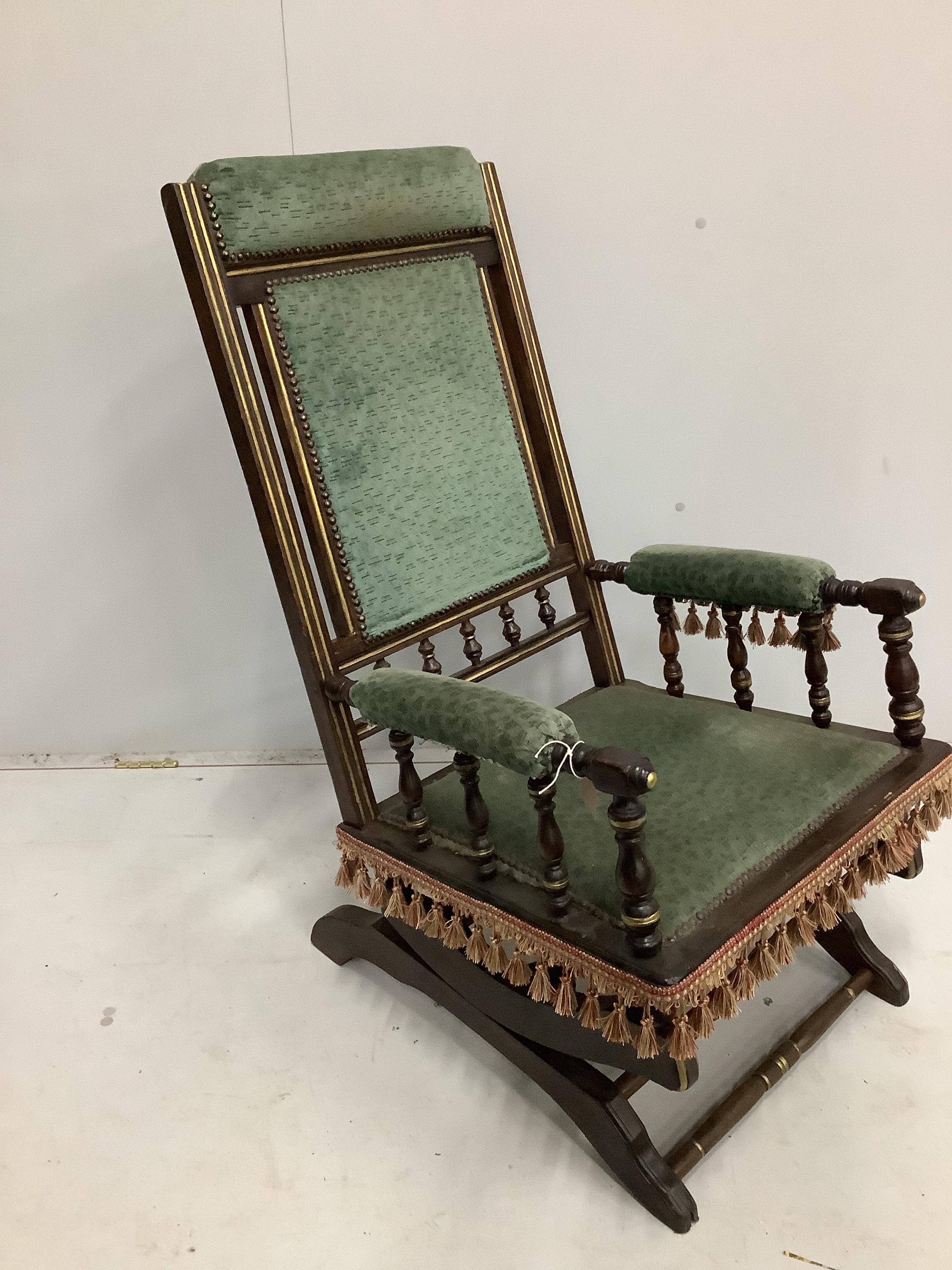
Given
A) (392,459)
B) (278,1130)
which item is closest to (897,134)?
(392,459)

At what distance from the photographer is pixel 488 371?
163cm

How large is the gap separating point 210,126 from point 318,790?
154 centimetres

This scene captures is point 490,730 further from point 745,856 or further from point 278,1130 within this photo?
point 278,1130

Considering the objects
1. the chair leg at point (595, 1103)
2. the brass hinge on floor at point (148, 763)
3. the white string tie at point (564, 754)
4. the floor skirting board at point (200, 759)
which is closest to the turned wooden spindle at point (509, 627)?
the chair leg at point (595, 1103)

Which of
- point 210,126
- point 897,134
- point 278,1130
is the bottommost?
point 278,1130

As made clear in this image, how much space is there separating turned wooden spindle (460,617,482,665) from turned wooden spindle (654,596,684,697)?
323 mm

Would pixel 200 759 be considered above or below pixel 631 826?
below

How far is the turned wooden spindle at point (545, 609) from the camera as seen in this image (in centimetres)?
172

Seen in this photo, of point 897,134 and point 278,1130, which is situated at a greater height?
point 897,134

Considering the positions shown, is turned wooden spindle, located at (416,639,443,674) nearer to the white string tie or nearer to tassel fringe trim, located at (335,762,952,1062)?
tassel fringe trim, located at (335,762,952,1062)

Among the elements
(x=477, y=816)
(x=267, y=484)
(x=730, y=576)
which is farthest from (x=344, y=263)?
(x=477, y=816)

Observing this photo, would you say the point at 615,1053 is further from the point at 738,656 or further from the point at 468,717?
the point at 738,656

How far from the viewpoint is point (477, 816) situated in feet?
3.95

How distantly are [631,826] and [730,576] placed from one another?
610 millimetres
